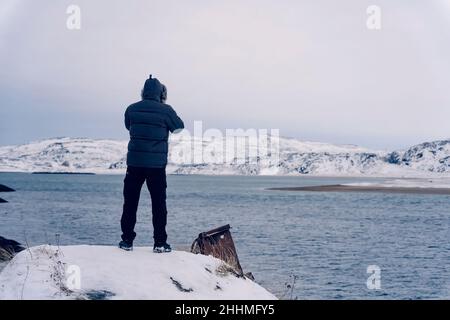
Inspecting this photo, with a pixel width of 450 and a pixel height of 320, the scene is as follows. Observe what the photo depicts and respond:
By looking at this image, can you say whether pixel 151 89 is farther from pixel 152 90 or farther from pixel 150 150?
pixel 150 150

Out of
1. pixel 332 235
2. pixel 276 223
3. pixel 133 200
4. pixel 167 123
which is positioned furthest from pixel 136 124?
pixel 276 223

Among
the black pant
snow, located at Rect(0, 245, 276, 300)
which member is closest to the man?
the black pant

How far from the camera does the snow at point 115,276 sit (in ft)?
25.0

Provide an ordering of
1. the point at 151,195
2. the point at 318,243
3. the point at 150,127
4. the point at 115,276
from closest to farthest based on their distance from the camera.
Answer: the point at 115,276
the point at 150,127
the point at 151,195
the point at 318,243

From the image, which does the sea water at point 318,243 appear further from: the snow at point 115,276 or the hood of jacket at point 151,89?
the hood of jacket at point 151,89

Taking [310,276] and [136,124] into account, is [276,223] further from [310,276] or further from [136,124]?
[136,124]

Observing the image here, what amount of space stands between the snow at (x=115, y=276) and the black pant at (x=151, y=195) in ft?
1.40

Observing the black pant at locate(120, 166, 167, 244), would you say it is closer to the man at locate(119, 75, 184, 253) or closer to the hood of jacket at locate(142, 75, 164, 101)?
the man at locate(119, 75, 184, 253)

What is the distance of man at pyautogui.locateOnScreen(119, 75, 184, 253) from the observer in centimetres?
932

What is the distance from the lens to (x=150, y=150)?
9.32m

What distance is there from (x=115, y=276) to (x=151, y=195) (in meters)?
1.83

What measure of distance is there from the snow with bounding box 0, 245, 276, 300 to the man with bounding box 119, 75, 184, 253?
67cm

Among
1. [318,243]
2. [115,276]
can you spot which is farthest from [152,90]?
[318,243]
